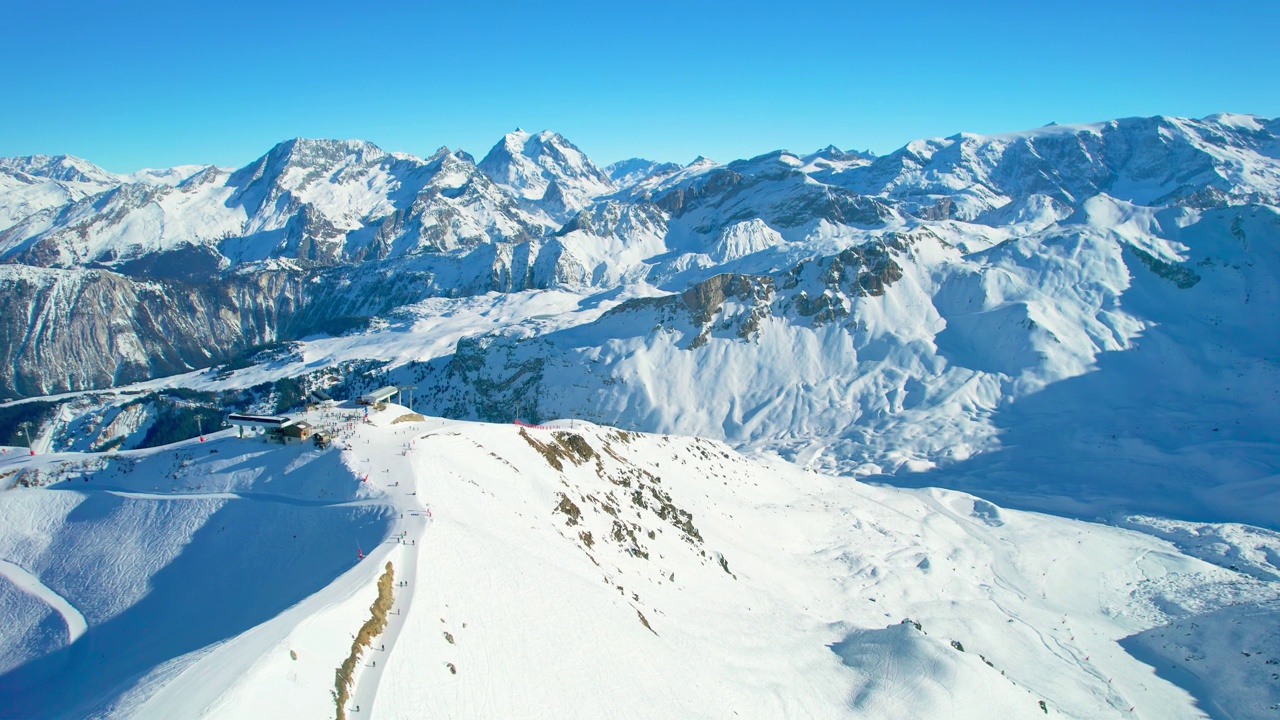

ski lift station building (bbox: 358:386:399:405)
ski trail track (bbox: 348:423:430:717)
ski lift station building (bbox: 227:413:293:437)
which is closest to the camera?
ski trail track (bbox: 348:423:430:717)

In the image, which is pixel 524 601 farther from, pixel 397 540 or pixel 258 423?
pixel 258 423

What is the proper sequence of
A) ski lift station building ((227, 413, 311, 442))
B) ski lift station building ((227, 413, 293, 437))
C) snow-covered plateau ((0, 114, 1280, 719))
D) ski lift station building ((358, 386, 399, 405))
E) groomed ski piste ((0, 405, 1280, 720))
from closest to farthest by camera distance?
groomed ski piste ((0, 405, 1280, 720)), snow-covered plateau ((0, 114, 1280, 719)), ski lift station building ((227, 413, 311, 442)), ski lift station building ((227, 413, 293, 437)), ski lift station building ((358, 386, 399, 405))

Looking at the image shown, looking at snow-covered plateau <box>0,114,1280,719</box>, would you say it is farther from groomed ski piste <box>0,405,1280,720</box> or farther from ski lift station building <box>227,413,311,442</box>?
ski lift station building <box>227,413,311,442</box>

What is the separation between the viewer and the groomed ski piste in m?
22.5

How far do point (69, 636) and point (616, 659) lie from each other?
21180 millimetres

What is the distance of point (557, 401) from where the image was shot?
14362 centimetres

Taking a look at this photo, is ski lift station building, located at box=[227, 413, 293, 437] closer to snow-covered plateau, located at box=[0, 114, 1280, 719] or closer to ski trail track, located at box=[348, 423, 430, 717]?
snow-covered plateau, located at box=[0, 114, 1280, 719]

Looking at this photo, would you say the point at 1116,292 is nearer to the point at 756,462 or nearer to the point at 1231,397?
the point at 1231,397

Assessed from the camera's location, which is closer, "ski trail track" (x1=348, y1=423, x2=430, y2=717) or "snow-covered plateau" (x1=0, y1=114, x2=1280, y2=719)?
"ski trail track" (x1=348, y1=423, x2=430, y2=717)

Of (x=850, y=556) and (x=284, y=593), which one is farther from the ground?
(x=284, y=593)

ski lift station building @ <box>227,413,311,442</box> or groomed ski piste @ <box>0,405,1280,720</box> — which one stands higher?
ski lift station building @ <box>227,413,311,442</box>

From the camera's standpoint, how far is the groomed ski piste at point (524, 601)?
887 inches

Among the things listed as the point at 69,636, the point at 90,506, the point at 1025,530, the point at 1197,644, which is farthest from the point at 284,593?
the point at 1025,530

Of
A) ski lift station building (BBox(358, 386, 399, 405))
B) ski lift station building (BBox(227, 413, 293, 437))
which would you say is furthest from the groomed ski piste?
ski lift station building (BBox(358, 386, 399, 405))
